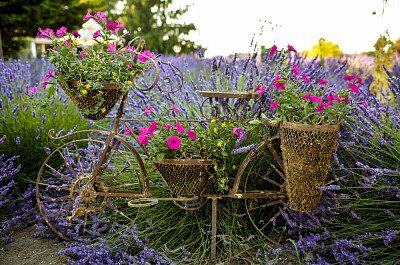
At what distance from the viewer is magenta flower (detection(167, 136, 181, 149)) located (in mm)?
1893

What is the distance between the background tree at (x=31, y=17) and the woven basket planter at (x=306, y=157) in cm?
805

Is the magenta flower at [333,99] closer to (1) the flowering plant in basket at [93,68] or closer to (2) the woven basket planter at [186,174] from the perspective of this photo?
(2) the woven basket planter at [186,174]

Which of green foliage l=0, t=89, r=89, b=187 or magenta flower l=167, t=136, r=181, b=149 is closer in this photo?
magenta flower l=167, t=136, r=181, b=149

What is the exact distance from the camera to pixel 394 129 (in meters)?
2.25

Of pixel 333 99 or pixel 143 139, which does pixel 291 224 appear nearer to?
pixel 333 99

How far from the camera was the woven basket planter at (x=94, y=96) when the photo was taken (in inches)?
78.1

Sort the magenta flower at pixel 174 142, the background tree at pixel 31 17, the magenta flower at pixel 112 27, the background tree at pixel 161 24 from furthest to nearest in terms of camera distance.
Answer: the background tree at pixel 161 24
the background tree at pixel 31 17
the magenta flower at pixel 112 27
the magenta flower at pixel 174 142

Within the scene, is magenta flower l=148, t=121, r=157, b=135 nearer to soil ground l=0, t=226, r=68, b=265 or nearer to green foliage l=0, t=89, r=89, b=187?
soil ground l=0, t=226, r=68, b=265

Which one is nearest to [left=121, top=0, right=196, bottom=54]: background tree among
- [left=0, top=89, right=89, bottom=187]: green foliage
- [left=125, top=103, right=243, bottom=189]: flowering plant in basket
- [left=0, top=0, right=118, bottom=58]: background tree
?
[left=0, top=0, right=118, bottom=58]: background tree

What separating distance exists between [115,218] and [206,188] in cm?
66

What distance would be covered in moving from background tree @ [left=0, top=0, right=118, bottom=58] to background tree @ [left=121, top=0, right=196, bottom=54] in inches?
45.0

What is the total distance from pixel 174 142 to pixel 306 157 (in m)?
0.66

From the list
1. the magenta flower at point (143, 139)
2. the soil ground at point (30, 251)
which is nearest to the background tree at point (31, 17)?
the soil ground at point (30, 251)

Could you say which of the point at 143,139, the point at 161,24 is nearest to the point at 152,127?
the point at 143,139
